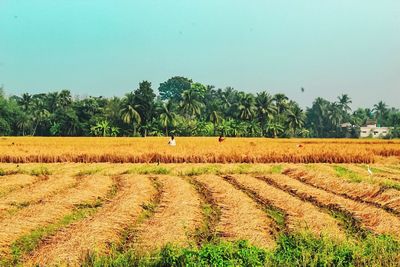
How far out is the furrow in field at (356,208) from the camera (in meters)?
9.76

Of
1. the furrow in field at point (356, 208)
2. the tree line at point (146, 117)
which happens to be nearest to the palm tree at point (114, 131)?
the tree line at point (146, 117)

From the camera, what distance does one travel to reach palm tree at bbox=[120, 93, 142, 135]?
70.2 m

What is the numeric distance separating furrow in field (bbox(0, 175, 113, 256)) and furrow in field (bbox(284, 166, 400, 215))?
735cm

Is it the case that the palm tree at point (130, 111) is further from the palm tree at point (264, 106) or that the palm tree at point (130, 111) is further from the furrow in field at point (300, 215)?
the furrow in field at point (300, 215)

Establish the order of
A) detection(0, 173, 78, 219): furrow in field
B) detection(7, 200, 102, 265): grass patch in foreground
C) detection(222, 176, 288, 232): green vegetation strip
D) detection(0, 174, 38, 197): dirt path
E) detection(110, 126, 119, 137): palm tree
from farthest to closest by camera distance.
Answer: detection(110, 126, 119, 137): palm tree, detection(0, 174, 38, 197): dirt path, detection(0, 173, 78, 219): furrow in field, detection(222, 176, 288, 232): green vegetation strip, detection(7, 200, 102, 265): grass patch in foreground

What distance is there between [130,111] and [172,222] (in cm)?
6211

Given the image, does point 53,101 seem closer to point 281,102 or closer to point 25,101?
point 25,101

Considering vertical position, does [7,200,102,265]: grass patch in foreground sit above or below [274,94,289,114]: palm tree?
below

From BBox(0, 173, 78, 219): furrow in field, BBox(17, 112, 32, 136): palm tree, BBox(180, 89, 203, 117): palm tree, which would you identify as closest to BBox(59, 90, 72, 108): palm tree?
BBox(17, 112, 32, 136): palm tree

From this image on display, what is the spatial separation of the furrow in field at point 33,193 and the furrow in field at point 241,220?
4.94 m

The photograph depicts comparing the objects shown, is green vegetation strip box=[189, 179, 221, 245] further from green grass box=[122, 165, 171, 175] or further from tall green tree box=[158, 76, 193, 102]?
tall green tree box=[158, 76, 193, 102]

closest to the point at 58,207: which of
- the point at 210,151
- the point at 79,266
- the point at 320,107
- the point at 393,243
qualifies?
the point at 79,266

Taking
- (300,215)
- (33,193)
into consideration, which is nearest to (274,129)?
(33,193)

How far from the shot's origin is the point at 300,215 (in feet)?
35.2
